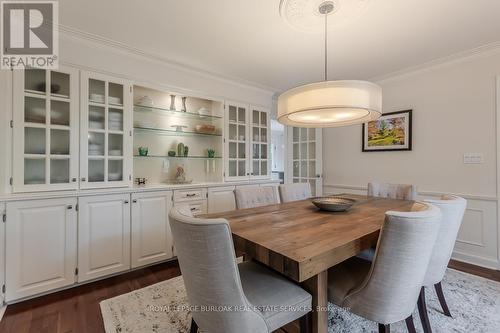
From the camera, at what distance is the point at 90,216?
2.21 meters

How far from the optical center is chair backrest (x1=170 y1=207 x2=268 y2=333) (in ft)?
2.96

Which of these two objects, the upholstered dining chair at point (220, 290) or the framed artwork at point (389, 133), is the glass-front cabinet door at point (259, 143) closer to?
the framed artwork at point (389, 133)

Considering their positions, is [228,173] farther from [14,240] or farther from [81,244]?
[14,240]

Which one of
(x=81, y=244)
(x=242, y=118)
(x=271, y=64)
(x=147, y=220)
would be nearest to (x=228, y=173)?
(x=242, y=118)

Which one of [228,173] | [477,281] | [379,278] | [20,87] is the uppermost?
[20,87]

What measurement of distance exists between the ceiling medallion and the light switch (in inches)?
85.2

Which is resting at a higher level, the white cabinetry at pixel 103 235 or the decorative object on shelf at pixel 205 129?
the decorative object on shelf at pixel 205 129

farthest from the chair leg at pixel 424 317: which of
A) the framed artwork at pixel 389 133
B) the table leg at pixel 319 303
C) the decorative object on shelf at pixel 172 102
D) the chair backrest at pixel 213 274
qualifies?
the decorative object on shelf at pixel 172 102

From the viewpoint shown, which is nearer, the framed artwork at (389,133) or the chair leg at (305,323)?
the chair leg at (305,323)

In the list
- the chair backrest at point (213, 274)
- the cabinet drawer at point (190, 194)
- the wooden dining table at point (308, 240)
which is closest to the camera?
the chair backrest at point (213, 274)

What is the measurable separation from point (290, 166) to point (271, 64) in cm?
200

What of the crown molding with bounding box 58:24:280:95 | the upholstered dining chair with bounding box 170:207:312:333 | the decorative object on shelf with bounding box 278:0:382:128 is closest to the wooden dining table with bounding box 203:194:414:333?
the upholstered dining chair with bounding box 170:207:312:333

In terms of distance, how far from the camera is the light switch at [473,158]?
2592 millimetres

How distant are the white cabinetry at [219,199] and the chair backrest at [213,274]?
1.98m
